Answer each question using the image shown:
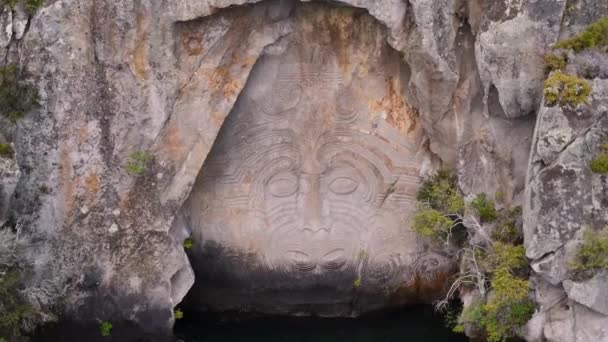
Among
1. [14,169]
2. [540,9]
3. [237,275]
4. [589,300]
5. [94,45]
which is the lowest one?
[237,275]

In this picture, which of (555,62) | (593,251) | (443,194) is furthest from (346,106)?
(593,251)

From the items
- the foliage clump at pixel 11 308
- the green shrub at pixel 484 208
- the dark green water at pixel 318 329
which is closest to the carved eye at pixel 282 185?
the dark green water at pixel 318 329

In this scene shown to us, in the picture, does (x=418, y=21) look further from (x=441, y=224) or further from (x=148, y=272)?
(x=148, y=272)

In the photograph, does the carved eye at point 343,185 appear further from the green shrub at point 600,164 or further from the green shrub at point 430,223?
the green shrub at point 600,164

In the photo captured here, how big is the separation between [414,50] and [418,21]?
1.72 feet

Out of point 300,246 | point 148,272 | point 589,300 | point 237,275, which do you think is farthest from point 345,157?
point 589,300

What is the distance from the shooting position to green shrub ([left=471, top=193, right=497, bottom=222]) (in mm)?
14320

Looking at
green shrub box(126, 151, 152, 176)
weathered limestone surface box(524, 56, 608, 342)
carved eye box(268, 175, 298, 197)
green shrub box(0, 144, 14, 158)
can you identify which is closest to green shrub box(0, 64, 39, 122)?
green shrub box(0, 144, 14, 158)

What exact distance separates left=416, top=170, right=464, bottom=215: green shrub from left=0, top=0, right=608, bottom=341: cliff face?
30 cm

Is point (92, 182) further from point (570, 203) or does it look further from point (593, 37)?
point (593, 37)

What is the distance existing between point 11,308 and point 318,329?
582 centimetres

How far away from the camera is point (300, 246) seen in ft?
53.4

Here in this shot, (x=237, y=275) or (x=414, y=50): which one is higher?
(x=414, y=50)

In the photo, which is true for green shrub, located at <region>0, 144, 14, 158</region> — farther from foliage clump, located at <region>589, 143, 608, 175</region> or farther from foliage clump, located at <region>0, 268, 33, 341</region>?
foliage clump, located at <region>589, 143, 608, 175</region>
